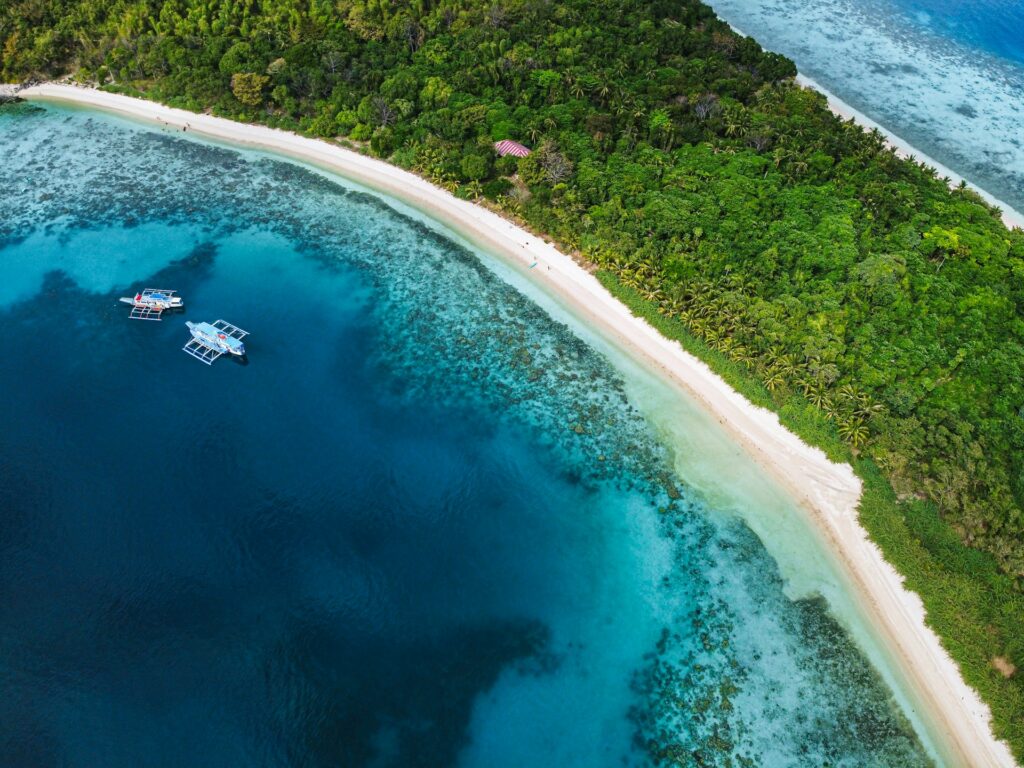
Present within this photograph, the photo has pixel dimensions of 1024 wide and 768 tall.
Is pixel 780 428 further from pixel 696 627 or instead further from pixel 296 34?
pixel 296 34

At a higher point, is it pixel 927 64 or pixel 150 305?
pixel 927 64

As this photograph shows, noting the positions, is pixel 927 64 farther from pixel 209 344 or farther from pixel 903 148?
pixel 209 344

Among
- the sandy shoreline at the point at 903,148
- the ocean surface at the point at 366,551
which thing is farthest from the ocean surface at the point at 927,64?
the ocean surface at the point at 366,551

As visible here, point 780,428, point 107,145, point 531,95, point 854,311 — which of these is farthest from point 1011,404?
point 107,145

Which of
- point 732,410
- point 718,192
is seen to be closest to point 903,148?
point 718,192

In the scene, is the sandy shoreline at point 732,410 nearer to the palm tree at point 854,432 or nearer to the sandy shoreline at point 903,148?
the palm tree at point 854,432

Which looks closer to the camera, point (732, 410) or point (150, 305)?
point (732, 410)
